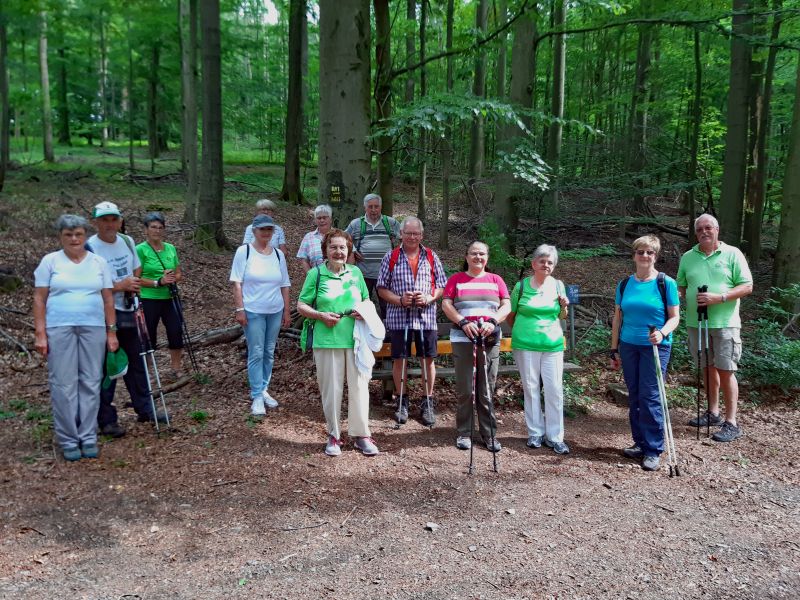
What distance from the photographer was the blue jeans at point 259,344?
18.2ft

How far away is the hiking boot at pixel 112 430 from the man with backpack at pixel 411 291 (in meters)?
2.51

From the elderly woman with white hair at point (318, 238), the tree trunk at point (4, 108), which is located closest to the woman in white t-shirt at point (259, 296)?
the elderly woman with white hair at point (318, 238)

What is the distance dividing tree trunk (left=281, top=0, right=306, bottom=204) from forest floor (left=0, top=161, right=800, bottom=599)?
11.4 metres

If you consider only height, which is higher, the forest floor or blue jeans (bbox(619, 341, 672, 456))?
blue jeans (bbox(619, 341, 672, 456))

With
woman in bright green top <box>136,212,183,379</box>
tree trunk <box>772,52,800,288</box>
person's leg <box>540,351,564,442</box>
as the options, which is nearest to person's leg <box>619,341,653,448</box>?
person's leg <box>540,351,564,442</box>

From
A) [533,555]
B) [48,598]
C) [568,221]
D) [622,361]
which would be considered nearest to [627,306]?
[622,361]

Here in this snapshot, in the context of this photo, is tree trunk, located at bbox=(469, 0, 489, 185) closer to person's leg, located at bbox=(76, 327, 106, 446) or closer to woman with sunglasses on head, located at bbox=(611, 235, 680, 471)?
woman with sunglasses on head, located at bbox=(611, 235, 680, 471)

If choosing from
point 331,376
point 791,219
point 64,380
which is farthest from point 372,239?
point 791,219

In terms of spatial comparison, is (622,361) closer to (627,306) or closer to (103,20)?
(627,306)

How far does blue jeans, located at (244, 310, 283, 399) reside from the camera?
5.56 metres

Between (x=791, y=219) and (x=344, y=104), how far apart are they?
679cm

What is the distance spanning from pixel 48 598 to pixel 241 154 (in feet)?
101

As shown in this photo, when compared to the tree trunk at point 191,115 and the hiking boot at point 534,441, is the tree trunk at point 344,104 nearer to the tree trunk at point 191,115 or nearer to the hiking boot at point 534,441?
the hiking boot at point 534,441

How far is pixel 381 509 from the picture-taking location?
158 inches
